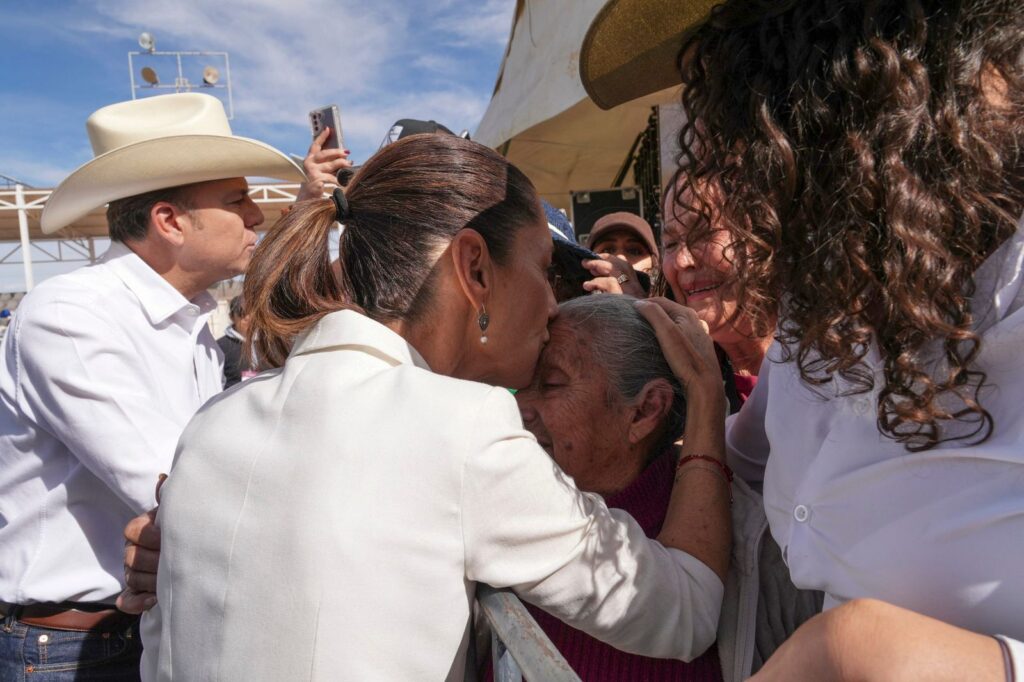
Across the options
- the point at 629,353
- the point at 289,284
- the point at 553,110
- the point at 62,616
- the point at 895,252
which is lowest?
the point at 62,616

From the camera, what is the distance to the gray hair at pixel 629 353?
195cm

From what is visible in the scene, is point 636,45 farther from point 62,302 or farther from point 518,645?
point 62,302

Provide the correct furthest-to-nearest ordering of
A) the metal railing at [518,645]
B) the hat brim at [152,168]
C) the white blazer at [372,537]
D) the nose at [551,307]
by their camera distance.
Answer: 1. the hat brim at [152,168]
2. the nose at [551,307]
3. the white blazer at [372,537]
4. the metal railing at [518,645]

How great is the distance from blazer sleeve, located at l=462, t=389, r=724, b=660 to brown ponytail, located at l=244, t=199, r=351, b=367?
1.61ft

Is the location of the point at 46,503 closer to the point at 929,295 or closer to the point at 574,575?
the point at 574,575

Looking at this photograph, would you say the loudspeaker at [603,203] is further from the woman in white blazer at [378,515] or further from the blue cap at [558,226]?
the woman in white blazer at [378,515]

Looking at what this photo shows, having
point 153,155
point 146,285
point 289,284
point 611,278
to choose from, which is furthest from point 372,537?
point 153,155

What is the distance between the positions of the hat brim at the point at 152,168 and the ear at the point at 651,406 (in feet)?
5.46

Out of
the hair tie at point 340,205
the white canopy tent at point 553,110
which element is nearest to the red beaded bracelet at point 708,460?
the hair tie at point 340,205

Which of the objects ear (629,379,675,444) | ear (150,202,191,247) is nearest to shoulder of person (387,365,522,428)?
ear (629,379,675,444)

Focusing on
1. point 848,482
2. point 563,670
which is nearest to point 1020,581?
point 848,482

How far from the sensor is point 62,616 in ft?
6.85

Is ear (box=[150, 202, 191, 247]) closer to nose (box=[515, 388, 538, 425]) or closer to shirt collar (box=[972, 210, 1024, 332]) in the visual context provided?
nose (box=[515, 388, 538, 425])

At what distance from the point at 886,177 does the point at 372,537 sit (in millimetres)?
817
